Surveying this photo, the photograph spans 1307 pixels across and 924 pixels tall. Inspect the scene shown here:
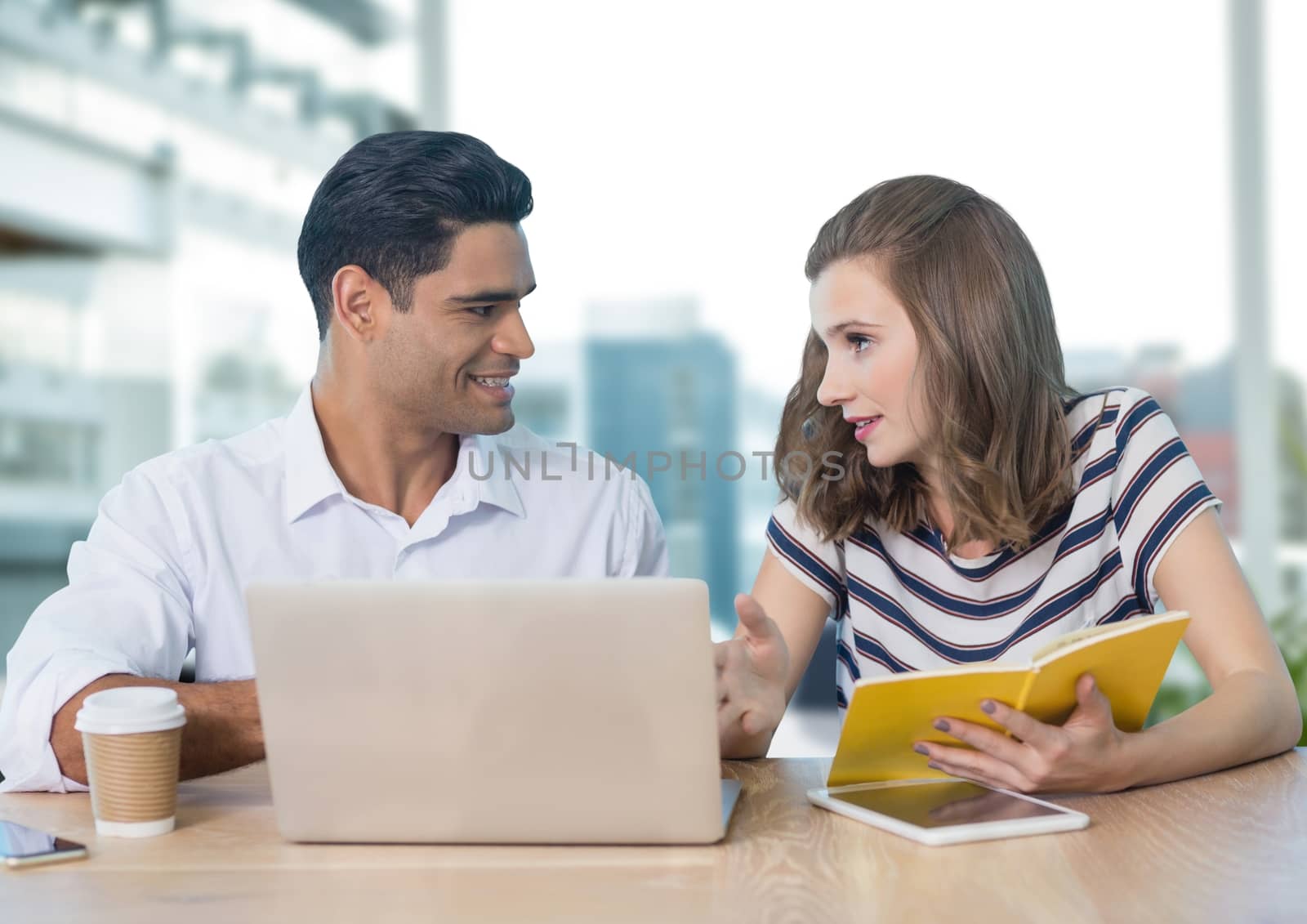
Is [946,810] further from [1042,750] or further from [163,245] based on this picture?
[163,245]

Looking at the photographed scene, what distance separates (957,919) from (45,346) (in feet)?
13.4

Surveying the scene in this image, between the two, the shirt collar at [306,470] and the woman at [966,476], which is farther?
the shirt collar at [306,470]

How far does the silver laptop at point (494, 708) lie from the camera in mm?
997

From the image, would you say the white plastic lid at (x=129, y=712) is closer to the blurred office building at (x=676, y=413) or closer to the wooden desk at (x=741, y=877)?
the wooden desk at (x=741, y=877)

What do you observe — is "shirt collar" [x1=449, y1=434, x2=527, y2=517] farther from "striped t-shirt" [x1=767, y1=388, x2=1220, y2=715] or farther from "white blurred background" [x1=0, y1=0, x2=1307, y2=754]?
"white blurred background" [x1=0, y1=0, x2=1307, y2=754]

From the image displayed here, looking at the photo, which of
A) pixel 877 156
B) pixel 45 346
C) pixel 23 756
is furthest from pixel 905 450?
pixel 45 346

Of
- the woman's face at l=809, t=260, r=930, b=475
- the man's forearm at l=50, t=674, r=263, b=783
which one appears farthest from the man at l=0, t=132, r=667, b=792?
the woman's face at l=809, t=260, r=930, b=475

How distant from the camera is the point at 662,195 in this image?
4.10 meters

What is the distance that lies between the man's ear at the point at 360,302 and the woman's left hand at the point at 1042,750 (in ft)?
3.71

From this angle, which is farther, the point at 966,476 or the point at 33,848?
the point at 966,476

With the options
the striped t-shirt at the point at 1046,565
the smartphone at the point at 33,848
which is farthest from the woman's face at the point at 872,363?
the smartphone at the point at 33,848

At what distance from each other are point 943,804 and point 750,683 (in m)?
0.28

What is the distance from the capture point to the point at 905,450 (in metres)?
1.70

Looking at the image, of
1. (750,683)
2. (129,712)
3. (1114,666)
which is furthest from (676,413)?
(129,712)
